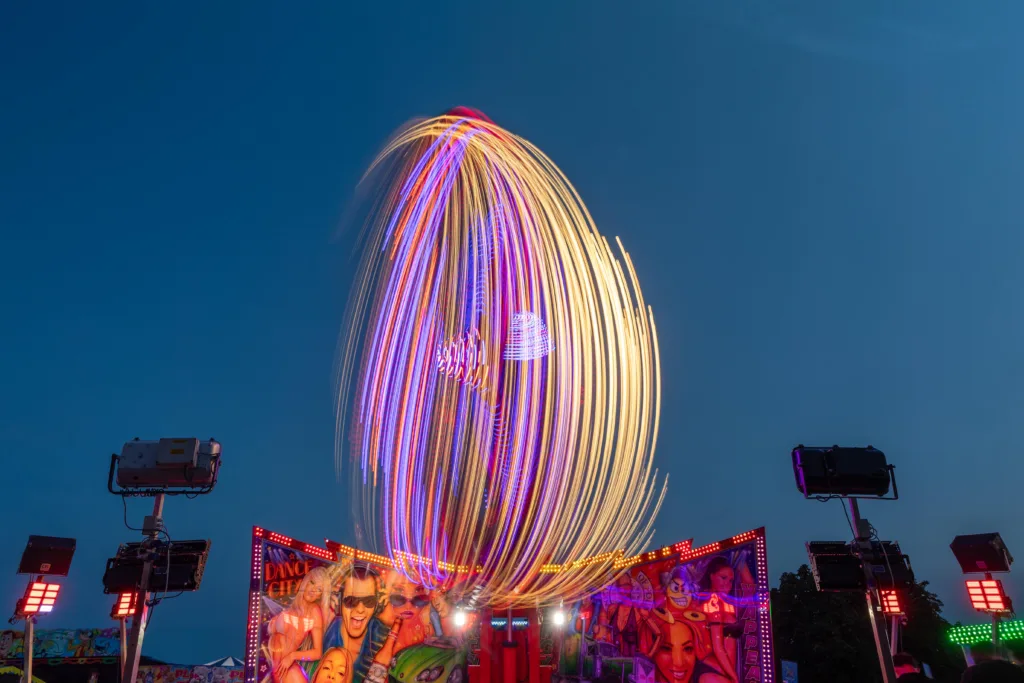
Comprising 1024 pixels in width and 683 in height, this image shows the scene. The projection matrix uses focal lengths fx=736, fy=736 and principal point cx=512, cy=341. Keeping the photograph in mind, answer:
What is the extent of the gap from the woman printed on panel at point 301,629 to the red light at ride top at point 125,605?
7.52 metres

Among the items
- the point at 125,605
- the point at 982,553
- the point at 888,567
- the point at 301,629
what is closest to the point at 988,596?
the point at 982,553

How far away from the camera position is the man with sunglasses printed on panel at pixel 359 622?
17656mm

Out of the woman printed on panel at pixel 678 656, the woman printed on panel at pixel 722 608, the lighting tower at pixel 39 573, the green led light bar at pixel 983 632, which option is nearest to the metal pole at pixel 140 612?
the lighting tower at pixel 39 573

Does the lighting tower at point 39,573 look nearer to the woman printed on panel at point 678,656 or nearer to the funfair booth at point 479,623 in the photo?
the funfair booth at point 479,623

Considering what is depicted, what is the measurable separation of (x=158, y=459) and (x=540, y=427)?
37.4 ft

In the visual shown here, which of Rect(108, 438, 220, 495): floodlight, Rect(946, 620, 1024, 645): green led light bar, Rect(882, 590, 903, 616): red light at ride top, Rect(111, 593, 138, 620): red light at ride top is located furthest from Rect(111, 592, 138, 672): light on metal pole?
Rect(946, 620, 1024, 645): green led light bar

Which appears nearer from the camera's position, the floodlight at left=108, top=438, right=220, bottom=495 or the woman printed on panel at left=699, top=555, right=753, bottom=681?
the floodlight at left=108, top=438, right=220, bottom=495

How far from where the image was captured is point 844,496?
1023cm

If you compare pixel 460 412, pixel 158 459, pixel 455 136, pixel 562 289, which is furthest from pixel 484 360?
pixel 158 459

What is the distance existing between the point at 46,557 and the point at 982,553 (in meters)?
14.5

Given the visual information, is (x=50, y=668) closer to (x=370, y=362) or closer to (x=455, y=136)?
(x=370, y=362)

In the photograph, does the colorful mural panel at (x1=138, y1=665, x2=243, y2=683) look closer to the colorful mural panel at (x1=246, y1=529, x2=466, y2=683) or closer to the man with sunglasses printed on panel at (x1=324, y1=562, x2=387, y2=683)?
the colorful mural panel at (x1=246, y1=529, x2=466, y2=683)

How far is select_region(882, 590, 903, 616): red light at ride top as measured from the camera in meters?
9.87

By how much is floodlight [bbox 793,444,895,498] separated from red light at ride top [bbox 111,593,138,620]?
351 inches
